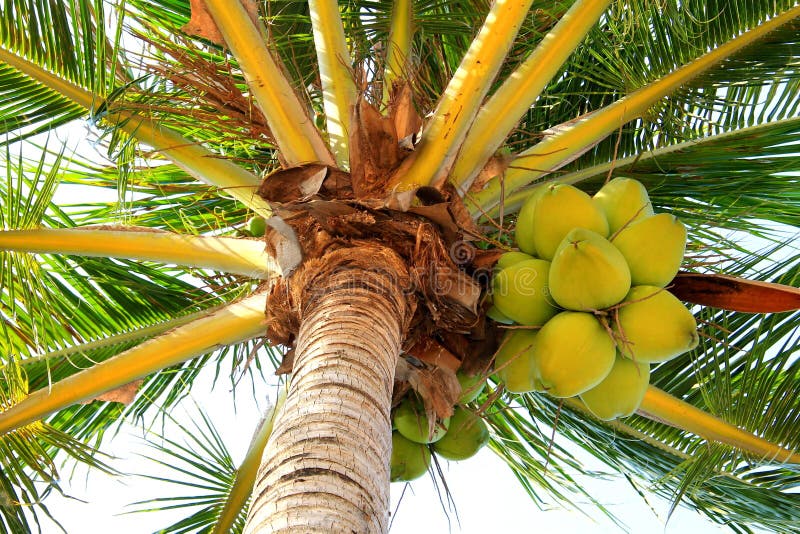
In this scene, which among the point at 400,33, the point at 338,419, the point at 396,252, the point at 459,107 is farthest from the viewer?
the point at 400,33

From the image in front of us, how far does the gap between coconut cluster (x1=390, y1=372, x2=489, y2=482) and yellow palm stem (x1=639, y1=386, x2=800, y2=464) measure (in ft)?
1.93

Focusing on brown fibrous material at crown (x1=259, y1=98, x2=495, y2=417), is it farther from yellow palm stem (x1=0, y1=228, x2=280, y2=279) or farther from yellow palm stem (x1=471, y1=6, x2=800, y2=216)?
yellow palm stem (x1=471, y1=6, x2=800, y2=216)

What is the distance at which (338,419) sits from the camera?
1688mm

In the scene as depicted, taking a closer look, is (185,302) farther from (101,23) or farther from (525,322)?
(525,322)

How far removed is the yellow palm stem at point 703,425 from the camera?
2.66 meters

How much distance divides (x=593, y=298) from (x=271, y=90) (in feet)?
4.02

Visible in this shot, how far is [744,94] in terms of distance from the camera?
11.5 feet

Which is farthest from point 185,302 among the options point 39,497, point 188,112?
point 39,497

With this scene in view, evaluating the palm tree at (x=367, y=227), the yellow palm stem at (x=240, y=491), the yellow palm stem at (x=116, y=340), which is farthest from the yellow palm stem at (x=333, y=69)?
the yellow palm stem at (x=240, y=491)

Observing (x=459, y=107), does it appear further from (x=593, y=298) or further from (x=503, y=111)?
(x=593, y=298)

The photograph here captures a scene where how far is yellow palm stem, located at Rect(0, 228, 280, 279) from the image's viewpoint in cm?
243

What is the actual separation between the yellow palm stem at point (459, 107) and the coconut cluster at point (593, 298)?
32 cm

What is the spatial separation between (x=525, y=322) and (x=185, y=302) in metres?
1.84

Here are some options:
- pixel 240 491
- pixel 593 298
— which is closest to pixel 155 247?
pixel 240 491
